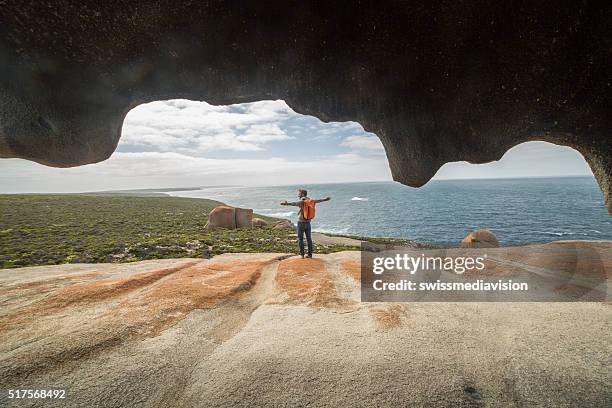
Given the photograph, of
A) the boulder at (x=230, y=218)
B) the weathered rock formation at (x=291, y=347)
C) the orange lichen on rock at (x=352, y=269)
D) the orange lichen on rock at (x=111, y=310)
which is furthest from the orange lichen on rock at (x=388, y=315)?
the boulder at (x=230, y=218)

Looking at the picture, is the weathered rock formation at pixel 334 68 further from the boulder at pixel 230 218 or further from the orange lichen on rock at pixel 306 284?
the boulder at pixel 230 218

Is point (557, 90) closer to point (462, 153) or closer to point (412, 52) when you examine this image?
point (462, 153)

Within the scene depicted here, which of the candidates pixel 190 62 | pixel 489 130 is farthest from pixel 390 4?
pixel 190 62

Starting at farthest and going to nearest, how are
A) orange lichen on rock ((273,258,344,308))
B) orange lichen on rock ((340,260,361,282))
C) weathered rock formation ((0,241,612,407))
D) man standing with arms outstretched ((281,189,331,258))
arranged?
man standing with arms outstretched ((281,189,331,258)), orange lichen on rock ((340,260,361,282)), orange lichen on rock ((273,258,344,308)), weathered rock formation ((0,241,612,407))

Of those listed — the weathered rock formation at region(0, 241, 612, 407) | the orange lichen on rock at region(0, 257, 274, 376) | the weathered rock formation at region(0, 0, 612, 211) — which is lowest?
the weathered rock formation at region(0, 241, 612, 407)

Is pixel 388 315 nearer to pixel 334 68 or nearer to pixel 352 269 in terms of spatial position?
pixel 352 269

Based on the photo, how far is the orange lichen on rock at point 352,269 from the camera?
7.52m

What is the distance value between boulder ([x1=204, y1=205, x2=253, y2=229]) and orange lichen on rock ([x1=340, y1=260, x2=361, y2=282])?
93.0 ft

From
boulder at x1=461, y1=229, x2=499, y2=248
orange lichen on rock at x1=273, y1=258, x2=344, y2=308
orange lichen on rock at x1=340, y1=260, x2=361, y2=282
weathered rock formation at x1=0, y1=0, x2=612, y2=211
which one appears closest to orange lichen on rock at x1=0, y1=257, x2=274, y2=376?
orange lichen on rock at x1=273, y1=258, x2=344, y2=308

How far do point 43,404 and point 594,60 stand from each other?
8628 mm

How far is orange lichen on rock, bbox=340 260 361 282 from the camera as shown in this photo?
296 inches

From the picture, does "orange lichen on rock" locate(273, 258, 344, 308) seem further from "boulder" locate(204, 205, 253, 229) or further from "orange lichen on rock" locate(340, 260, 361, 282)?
"boulder" locate(204, 205, 253, 229)

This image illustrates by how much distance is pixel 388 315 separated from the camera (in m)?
5.14

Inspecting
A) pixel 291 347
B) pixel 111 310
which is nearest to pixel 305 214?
pixel 291 347
